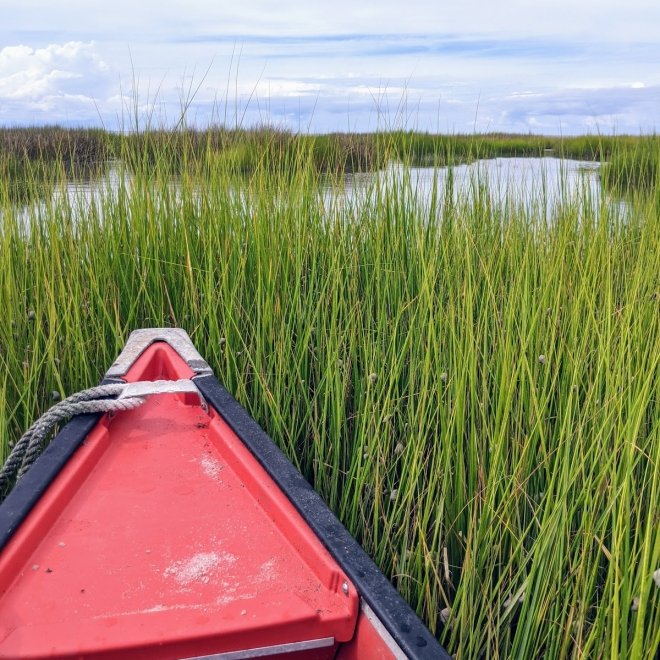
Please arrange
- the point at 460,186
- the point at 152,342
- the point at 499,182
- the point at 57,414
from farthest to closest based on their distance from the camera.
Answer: the point at 499,182 → the point at 460,186 → the point at 152,342 → the point at 57,414

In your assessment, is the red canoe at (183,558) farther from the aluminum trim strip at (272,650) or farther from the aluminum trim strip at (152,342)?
the aluminum trim strip at (152,342)

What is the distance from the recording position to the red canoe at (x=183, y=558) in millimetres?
1497

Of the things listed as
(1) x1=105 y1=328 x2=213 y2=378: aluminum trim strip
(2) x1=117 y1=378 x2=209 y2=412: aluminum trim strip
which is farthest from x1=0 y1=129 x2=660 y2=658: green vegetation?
(2) x1=117 y1=378 x2=209 y2=412: aluminum trim strip

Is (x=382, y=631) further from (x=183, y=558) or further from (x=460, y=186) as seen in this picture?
(x=460, y=186)

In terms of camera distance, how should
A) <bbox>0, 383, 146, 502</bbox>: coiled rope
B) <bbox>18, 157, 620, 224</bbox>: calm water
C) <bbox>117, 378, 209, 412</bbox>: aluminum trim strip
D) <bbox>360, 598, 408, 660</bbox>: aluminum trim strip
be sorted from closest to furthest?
<bbox>360, 598, 408, 660</bbox>: aluminum trim strip
<bbox>0, 383, 146, 502</bbox>: coiled rope
<bbox>117, 378, 209, 412</bbox>: aluminum trim strip
<bbox>18, 157, 620, 224</bbox>: calm water

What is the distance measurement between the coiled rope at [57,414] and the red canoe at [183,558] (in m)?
0.05

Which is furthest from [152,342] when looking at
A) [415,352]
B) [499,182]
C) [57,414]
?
[499,182]

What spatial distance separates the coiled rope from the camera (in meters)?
2.04

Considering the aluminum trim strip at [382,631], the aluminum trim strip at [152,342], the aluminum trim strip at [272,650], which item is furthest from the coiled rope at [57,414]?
the aluminum trim strip at [382,631]

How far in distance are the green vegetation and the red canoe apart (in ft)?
0.69

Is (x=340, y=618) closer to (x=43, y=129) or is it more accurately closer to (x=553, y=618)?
(x=553, y=618)

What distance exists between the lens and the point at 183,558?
1717 mm

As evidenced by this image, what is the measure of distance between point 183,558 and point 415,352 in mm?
1047

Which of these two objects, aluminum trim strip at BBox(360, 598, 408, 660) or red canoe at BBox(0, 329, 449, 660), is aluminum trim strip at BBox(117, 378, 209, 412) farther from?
aluminum trim strip at BBox(360, 598, 408, 660)
